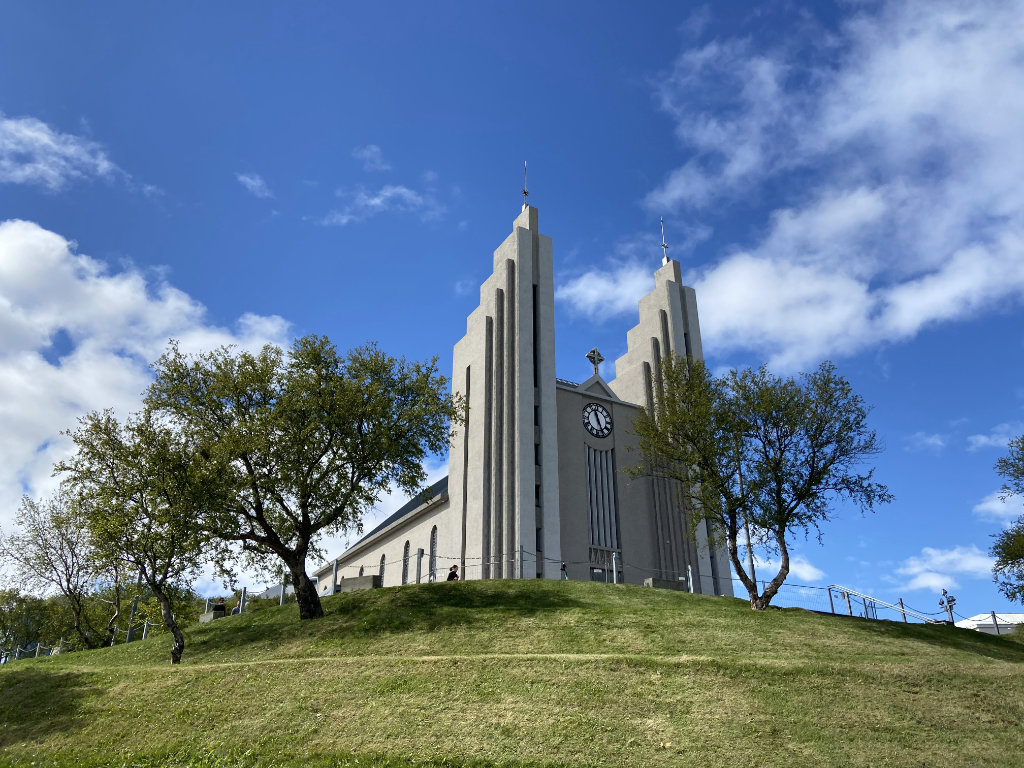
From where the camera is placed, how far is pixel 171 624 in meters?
27.2

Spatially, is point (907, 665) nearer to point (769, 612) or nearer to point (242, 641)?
point (769, 612)

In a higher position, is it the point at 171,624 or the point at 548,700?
the point at 171,624

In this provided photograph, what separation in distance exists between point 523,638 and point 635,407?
87.4 feet

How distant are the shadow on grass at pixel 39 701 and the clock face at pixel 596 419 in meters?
29.3

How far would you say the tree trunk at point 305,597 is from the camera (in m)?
29.6

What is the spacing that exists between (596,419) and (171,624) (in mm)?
26466

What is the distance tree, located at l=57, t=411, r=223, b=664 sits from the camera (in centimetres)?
2761

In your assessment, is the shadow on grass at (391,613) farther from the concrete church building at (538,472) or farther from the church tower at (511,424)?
the church tower at (511,424)

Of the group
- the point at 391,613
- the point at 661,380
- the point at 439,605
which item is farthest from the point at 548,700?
the point at 661,380

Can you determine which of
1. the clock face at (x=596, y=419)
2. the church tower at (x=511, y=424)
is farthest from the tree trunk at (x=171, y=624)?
the clock face at (x=596, y=419)

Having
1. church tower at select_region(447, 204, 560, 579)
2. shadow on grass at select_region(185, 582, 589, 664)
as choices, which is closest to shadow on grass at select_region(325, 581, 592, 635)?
shadow on grass at select_region(185, 582, 589, 664)

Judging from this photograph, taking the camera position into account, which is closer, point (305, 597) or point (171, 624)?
point (171, 624)

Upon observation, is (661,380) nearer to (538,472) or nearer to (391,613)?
(538,472)

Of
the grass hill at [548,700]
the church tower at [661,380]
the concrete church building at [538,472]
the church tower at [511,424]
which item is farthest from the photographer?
the church tower at [661,380]
